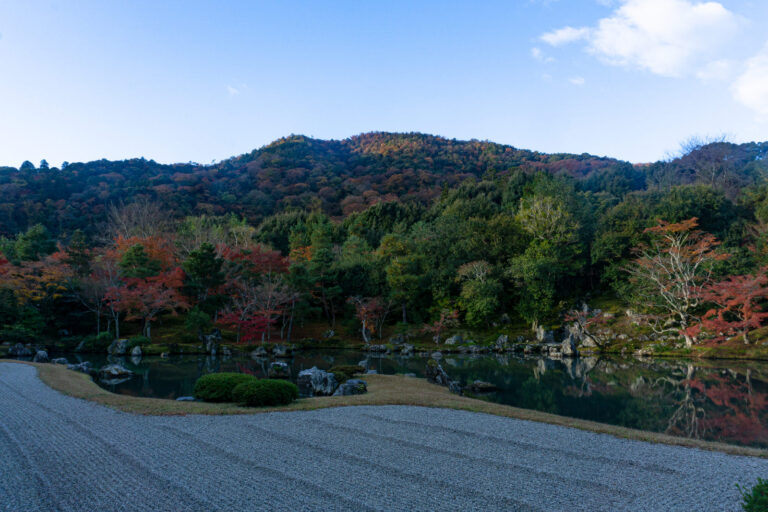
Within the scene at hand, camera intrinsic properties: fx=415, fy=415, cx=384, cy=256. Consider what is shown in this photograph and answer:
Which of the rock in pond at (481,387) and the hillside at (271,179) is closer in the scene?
the rock in pond at (481,387)

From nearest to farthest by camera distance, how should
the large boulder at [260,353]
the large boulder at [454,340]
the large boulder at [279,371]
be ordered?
the large boulder at [279,371]
the large boulder at [260,353]
the large boulder at [454,340]

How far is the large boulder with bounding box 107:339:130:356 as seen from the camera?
922 inches

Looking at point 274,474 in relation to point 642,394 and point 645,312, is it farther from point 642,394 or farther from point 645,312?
point 645,312

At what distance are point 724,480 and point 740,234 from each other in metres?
30.3

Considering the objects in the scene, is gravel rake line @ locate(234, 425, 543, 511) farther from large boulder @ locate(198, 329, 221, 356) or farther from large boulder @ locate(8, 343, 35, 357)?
large boulder @ locate(8, 343, 35, 357)

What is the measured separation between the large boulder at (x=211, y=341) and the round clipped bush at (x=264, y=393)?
1601 cm

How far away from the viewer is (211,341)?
24859 mm

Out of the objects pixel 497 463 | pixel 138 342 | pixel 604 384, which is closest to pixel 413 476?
pixel 497 463

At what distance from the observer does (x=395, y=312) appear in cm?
3216

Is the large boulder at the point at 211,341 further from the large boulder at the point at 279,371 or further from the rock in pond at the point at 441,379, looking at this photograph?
the rock in pond at the point at 441,379

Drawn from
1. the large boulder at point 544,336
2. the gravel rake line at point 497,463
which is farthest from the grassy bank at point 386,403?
the large boulder at point 544,336

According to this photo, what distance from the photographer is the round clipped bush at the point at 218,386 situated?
10211mm

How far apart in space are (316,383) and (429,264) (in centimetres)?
1963

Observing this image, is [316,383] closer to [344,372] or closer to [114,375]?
[344,372]
